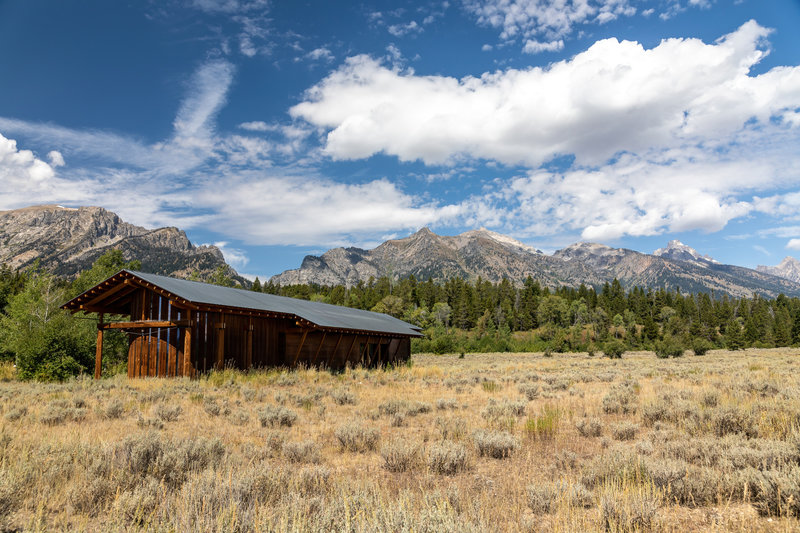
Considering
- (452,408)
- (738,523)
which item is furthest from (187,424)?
(738,523)

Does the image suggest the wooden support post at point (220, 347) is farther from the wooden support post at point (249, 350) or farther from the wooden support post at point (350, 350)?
the wooden support post at point (350, 350)

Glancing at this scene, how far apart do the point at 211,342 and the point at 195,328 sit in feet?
3.10

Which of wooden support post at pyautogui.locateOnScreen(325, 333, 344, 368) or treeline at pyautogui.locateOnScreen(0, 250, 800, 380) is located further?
wooden support post at pyautogui.locateOnScreen(325, 333, 344, 368)

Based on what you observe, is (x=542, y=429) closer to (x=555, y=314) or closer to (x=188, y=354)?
(x=188, y=354)

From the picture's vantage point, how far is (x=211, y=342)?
62.6ft

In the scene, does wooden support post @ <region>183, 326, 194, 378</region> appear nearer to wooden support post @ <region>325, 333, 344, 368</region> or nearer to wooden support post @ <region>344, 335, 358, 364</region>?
wooden support post @ <region>325, 333, 344, 368</region>

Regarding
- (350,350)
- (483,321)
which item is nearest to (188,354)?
(350,350)

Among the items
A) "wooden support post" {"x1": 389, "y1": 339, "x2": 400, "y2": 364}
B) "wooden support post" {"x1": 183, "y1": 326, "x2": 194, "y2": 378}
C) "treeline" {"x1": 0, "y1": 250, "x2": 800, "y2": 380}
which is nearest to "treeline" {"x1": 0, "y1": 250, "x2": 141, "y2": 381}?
"treeline" {"x1": 0, "y1": 250, "x2": 800, "y2": 380}

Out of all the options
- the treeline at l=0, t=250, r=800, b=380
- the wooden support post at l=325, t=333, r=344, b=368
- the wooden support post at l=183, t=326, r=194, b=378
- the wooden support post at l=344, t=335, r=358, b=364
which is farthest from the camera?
the wooden support post at l=344, t=335, r=358, b=364

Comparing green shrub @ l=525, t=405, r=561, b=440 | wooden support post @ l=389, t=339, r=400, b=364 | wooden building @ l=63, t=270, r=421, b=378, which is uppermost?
wooden building @ l=63, t=270, r=421, b=378

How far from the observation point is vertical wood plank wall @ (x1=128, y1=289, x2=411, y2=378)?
19.0 meters

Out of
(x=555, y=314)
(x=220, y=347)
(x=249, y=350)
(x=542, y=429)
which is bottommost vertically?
(x=542, y=429)

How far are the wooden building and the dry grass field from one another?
7.69 m

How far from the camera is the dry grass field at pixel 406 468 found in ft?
12.8
